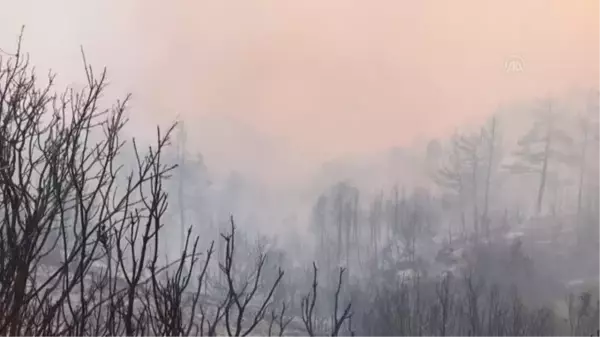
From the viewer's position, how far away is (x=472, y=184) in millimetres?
5469

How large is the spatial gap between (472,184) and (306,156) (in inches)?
56.2

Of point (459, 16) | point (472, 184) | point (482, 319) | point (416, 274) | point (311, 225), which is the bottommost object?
point (482, 319)

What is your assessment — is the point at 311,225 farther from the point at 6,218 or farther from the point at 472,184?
the point at 6,218

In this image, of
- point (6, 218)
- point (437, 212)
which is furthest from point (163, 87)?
point (6, 218)

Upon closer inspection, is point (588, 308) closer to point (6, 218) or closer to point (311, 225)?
point (311, 225)

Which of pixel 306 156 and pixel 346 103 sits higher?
pixel 346 103

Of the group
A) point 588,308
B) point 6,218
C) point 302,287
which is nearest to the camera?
point 6,218

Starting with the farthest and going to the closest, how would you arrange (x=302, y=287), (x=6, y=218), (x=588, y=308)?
(x=302, y=287), (x=588, y=308), (x=6, y=218)

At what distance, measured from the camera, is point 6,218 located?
1.83 metres

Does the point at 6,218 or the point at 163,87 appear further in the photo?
the point at 163,87

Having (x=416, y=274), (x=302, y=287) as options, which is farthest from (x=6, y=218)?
(x=416, y=274)

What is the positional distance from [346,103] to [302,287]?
160 cm

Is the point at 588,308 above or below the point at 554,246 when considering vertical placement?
below

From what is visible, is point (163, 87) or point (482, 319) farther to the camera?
point (163, 87)
